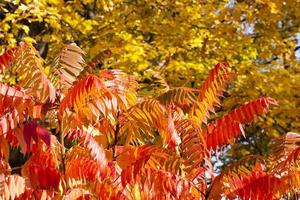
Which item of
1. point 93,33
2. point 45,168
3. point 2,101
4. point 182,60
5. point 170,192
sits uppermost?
point 93,33

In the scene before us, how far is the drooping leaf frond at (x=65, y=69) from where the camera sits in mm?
3820

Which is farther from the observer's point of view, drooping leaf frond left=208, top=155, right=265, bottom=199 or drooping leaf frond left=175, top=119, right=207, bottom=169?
drooping leaf frond left=175, top=119, right=207, bottom=169

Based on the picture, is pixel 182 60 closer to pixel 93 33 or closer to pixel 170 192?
pixel 93 33

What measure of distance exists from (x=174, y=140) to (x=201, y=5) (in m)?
8.22

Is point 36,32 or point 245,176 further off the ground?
point 36,32

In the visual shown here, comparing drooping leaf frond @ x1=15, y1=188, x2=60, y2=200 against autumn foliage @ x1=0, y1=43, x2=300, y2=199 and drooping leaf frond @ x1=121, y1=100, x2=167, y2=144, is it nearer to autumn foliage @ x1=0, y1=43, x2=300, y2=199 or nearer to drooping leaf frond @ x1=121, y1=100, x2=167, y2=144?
autumn foliage @ x1=0, y1=43, x2=300, y2=199

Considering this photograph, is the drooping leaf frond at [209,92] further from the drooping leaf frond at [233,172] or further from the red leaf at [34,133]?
the red leaf at [34,133]

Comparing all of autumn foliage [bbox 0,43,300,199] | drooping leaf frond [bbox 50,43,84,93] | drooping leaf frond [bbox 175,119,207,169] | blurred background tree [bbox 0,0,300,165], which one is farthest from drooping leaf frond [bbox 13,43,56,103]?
blurred background tree [bbox 0,0,300,165]

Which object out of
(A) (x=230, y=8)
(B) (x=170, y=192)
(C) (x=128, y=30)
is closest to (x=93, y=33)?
(C) (x=128, y=30)

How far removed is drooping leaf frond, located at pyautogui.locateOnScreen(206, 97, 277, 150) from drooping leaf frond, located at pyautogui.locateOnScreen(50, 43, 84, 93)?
0.99 m

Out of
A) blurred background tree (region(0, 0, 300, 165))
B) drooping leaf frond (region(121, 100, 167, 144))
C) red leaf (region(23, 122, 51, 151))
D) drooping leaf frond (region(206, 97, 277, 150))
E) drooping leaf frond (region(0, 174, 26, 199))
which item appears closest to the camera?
drooping leaf frond (region(0, 174, 26, 199))

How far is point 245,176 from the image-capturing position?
391cm

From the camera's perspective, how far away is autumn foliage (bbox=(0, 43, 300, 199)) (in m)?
3.57

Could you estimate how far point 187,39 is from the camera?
35.3 ft
